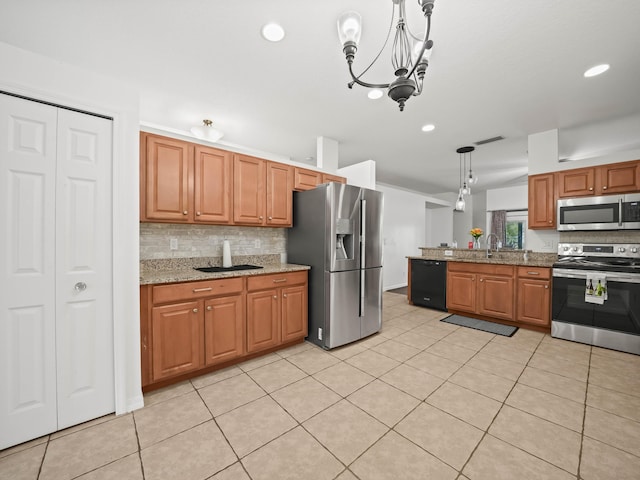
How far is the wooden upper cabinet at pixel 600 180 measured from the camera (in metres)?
3.24

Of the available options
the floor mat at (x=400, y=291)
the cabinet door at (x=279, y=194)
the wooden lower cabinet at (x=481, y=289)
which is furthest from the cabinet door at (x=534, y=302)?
the cabinet door at (x=279, y=194)

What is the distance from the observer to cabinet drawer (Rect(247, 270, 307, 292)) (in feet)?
8.49

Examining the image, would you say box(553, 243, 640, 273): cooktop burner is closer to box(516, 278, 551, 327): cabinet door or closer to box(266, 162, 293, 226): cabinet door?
box(516, 278, 551, 327): cabinet door

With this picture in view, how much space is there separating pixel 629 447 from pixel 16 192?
12.7 ft

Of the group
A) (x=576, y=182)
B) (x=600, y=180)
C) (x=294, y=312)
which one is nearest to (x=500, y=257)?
(x=576, y=182)

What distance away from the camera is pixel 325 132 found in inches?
151

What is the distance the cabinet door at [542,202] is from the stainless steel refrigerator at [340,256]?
2378mm

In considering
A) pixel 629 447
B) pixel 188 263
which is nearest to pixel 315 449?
pixel 629 447

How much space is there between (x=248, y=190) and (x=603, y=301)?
164 inches

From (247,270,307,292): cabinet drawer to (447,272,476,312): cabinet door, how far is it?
8.68ft

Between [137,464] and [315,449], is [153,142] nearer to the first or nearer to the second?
[137,464]

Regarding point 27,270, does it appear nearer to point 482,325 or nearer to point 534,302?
point 482,325

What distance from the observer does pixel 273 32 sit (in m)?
1.95

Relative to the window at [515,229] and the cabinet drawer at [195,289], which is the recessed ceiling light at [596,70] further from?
the window at [515,229]
